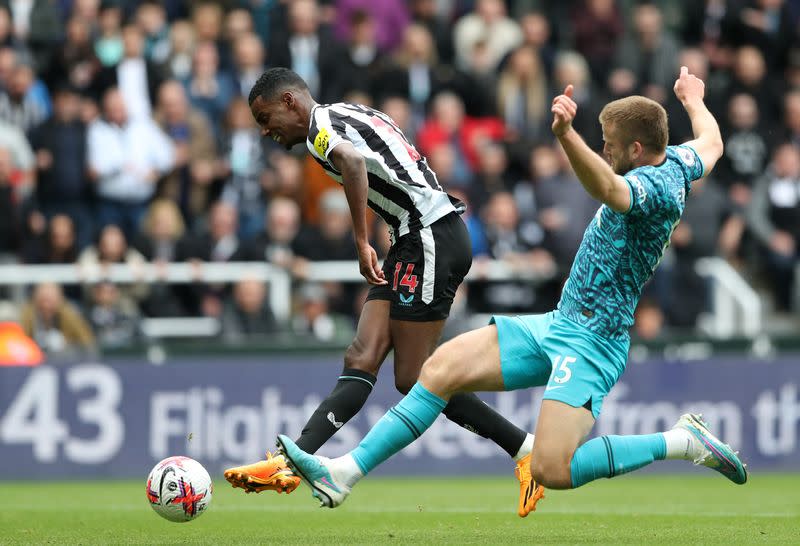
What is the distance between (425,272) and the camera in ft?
26.2

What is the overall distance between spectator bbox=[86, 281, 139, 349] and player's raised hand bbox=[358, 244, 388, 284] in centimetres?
636

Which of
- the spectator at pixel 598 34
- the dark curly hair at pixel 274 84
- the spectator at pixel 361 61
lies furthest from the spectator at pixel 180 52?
the dark curly hair at pixel 274 84

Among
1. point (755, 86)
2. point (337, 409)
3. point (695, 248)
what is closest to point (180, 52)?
point (695, 248)

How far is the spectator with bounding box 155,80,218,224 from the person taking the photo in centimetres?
1462

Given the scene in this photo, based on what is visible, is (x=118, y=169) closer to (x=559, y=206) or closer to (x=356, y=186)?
(x=559, y=206)

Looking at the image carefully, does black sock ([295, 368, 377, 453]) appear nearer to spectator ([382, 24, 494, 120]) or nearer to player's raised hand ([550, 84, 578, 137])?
player's raised hand ([550, 84, 578, 137])

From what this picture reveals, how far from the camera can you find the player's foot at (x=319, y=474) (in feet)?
23.6

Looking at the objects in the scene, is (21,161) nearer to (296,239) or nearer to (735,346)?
(296,239)

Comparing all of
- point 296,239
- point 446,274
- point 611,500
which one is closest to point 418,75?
point 296,239

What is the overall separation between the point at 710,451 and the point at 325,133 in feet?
8.39

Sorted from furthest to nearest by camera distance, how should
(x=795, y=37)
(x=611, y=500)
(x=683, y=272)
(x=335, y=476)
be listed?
1. (x=795, y=37)
2. (x=683, y=272)
3. (x=611, y=500)
4. (x=335, y=476)

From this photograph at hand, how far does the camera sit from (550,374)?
24.0 feet

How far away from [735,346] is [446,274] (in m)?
6.75

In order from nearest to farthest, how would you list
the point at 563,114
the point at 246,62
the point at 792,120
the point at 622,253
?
the point at 563,114 → the point at 622,253 → the point at 246,62 → the point at 792,120
